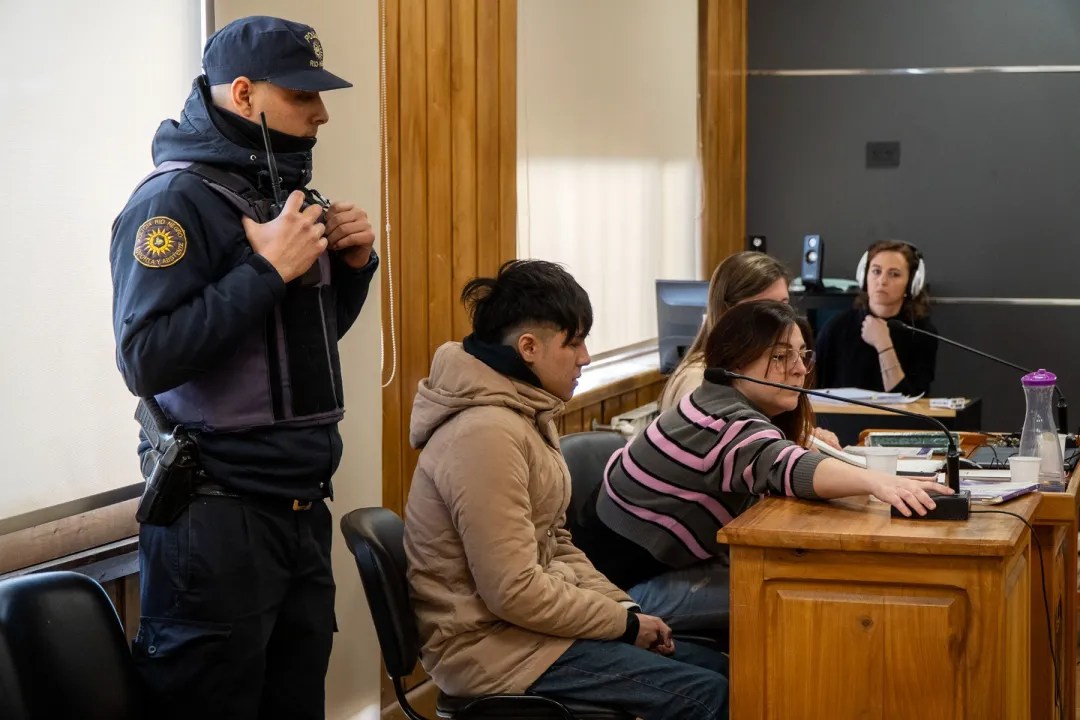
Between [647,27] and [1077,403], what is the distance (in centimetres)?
281

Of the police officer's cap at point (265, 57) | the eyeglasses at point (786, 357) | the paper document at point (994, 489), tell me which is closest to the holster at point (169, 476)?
the police officer's cap at point (265, 57)

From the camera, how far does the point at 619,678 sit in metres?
2.12

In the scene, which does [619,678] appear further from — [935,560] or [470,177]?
[470,177]

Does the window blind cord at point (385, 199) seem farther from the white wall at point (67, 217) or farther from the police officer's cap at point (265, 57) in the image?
the police officer's cap at point (265, 57)

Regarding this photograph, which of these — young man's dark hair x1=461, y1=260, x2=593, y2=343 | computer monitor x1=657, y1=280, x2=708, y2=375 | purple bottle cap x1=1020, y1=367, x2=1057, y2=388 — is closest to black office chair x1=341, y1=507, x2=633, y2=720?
young man's dark hair x1=461, y1=260, x2=593, y2=343

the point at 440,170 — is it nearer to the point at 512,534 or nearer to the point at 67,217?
the point at 67,217

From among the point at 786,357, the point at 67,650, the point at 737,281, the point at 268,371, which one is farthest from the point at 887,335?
the point at 67,650

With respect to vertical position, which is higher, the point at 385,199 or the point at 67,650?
the point at 385,199

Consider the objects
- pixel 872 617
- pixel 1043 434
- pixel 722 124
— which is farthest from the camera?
pixel 722 124

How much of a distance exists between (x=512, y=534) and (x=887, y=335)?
3325 millimetres

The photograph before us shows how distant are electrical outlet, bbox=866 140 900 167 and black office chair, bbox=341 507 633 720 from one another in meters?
4.91

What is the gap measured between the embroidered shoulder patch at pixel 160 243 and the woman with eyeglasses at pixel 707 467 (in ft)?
3.45

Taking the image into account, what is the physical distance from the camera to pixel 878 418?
14.1 feet

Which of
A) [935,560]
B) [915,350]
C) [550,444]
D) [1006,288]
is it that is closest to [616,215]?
[915,350]
